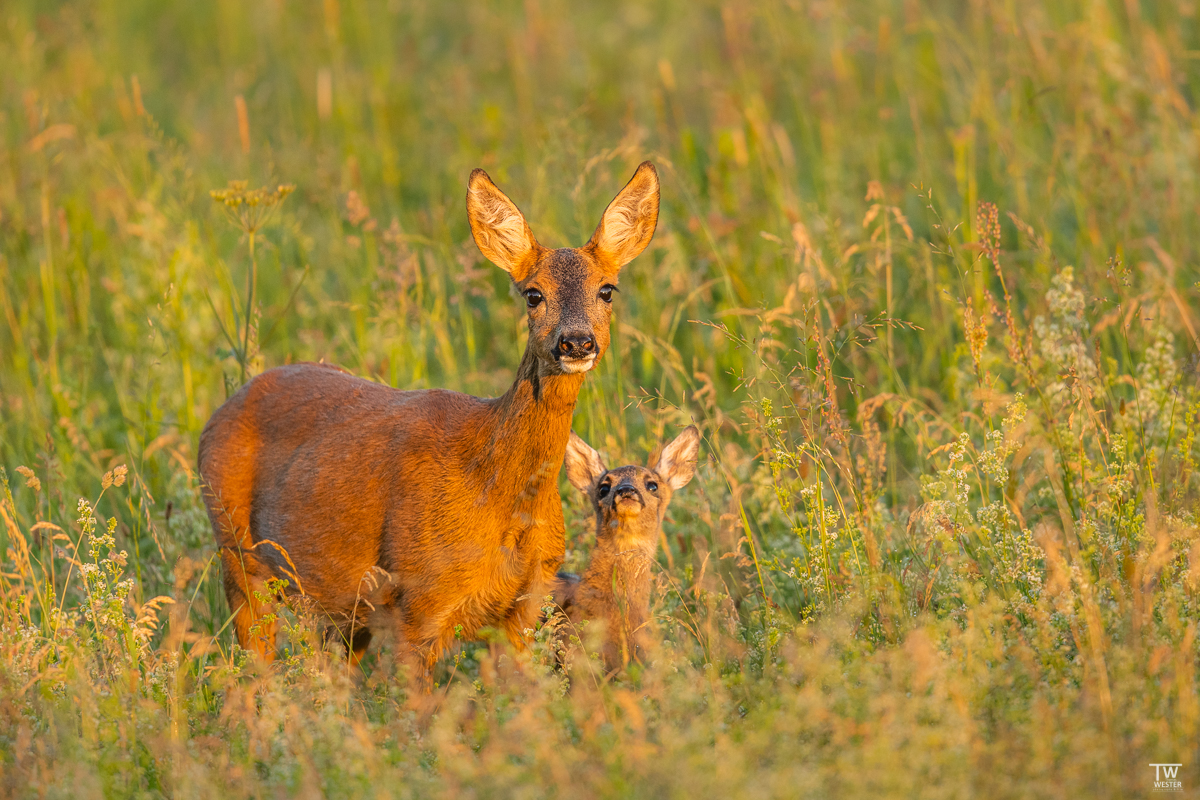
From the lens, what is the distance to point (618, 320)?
6.25 metres

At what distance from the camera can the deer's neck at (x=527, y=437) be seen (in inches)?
184

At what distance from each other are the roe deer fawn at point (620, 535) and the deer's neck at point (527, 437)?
0.39 metres

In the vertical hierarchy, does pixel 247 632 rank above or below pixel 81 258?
below

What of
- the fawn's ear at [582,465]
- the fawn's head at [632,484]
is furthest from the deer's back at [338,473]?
the fawn's head at [632,484]

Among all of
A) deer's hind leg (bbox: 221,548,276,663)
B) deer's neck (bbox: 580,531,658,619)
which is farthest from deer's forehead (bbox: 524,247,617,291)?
deer's hind leg (bbox: 221,548,276,663)

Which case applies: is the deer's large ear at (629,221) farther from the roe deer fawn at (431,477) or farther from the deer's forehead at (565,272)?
the deer's forehead at (565,272)

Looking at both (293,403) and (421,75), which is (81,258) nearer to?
(293,403)

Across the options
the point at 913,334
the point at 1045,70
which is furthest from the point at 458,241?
the point at 1045,70

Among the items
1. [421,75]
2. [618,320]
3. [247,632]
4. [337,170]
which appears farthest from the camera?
[421,75]

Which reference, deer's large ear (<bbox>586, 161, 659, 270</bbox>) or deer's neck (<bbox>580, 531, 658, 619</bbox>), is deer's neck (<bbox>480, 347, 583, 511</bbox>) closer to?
deer's neck (<bbox>580, 531, 658, 619</bbox>)

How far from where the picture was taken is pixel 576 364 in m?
4.39

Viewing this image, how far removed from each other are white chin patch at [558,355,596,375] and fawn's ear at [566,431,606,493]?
86 cm

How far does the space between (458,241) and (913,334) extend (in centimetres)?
290

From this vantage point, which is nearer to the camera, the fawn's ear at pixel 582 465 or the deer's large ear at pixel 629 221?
the deer's large ear at pixel 629 221
